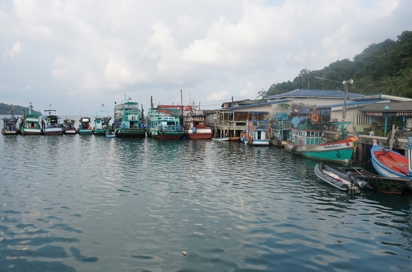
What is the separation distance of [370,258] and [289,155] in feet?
90.9

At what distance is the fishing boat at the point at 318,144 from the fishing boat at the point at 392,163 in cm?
461

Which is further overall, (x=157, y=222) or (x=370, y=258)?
(x=157, y=222)

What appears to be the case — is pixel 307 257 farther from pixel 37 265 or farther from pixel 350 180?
pixel 350 180

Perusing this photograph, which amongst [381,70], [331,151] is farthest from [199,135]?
[381,70]

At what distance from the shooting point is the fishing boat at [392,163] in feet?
66.2

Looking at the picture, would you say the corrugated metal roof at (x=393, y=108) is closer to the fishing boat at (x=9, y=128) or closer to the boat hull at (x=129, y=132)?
the boat hull at (x=129, y=132)

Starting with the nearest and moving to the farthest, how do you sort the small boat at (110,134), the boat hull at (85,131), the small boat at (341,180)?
the small boat at (341,180) < the small boat at (110,134) < the boat hull at (85,131)

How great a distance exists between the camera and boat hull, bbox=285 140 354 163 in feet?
98.9

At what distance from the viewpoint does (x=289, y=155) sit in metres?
38.3

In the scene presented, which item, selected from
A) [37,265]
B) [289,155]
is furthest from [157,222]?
[289,155]

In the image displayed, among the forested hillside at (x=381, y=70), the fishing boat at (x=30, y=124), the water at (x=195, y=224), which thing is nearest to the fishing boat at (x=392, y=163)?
the water at (x=195, y=224)

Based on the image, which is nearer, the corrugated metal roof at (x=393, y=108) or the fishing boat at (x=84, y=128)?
the corrugated metal roof at (x=393, y=108)

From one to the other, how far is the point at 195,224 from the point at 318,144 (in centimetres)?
2358

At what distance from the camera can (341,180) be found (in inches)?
822
